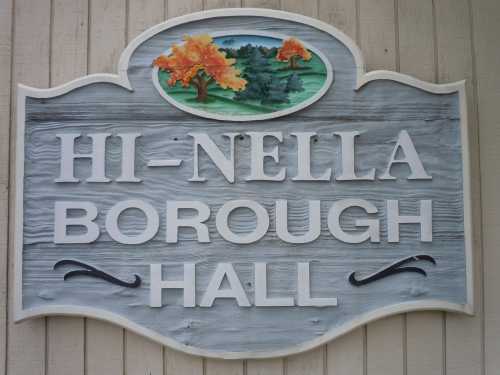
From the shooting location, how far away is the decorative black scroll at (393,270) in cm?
160

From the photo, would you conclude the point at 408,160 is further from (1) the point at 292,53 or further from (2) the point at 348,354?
(2) the point at 348,354

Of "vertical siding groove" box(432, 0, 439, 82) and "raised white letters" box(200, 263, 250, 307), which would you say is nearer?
"raised white letters" box(200, 263, 250, 307)

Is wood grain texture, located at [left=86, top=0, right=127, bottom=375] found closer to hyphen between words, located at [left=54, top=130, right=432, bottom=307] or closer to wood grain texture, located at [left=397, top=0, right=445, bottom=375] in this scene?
hyphen between words, located at [left=54, top=130, right=432, bottom=307]

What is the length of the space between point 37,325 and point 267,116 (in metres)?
0.88

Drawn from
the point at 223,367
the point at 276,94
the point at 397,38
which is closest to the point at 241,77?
the point at 276,94

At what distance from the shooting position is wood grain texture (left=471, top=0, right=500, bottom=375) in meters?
1.63

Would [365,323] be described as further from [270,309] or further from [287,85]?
[287,85]

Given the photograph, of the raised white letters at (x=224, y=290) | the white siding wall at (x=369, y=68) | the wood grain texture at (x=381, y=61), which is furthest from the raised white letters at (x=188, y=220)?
the wood grain texture at (x=381, y=61)

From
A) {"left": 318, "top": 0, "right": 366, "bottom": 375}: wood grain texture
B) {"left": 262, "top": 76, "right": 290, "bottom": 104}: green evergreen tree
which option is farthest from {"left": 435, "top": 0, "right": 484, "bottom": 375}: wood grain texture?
{"left": 262, "top": 76, "right": 290, "bottom": 104}: green evergreen tree

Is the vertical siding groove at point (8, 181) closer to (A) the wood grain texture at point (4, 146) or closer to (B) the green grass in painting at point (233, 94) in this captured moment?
(A) the wood grain texture at point (4, 146)

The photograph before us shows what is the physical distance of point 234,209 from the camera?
5.36 feet

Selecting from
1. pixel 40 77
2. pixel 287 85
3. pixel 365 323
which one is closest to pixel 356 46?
pixel 287 85

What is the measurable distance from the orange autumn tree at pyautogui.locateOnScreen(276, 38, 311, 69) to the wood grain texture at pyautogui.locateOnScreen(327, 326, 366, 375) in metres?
0.79

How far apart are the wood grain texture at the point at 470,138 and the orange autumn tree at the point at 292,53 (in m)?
0.41
